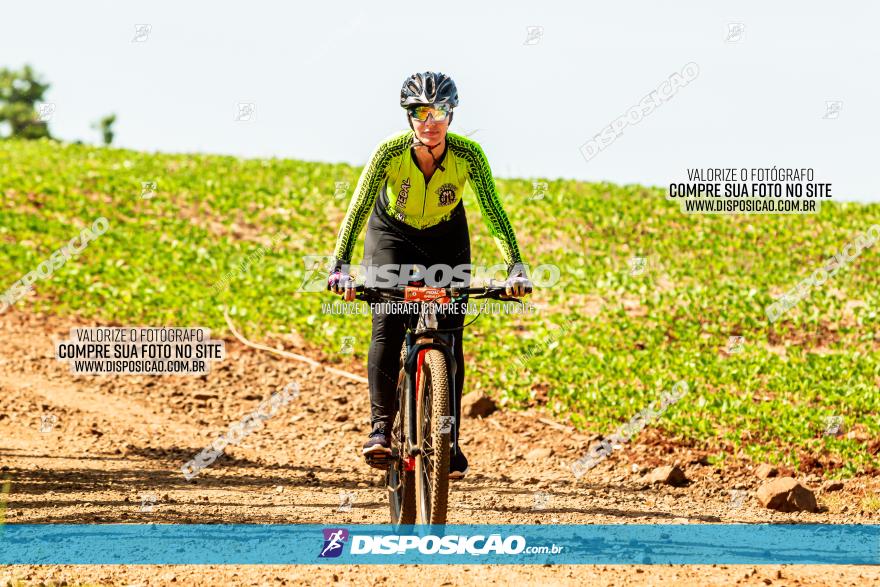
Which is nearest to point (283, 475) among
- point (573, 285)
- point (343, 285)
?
point (343, 285)

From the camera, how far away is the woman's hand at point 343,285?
654cm

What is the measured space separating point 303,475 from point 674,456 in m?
3.88

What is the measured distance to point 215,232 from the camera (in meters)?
22.2

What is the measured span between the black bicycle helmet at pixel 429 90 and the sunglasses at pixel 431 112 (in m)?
0.04

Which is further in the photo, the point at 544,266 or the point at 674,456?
the point at 544,266

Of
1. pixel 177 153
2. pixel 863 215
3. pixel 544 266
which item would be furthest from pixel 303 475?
pixel 177 153

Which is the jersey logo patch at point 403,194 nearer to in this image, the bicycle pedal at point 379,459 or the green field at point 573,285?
the bicycle pedal at point 379,459

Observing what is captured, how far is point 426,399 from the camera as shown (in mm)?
6637

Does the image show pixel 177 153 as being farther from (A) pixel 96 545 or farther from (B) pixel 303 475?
(A) pixel 96 545

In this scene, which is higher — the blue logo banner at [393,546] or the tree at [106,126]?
the tree at [106,126]

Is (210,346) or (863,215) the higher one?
(863,215)

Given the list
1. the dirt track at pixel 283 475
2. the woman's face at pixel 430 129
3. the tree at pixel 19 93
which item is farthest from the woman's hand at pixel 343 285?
the tree at pixel 19 93

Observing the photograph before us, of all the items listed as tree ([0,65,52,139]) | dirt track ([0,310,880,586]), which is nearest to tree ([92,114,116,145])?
tree ([0,65,52,139])

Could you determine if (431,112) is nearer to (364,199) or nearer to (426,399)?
(364,199)
